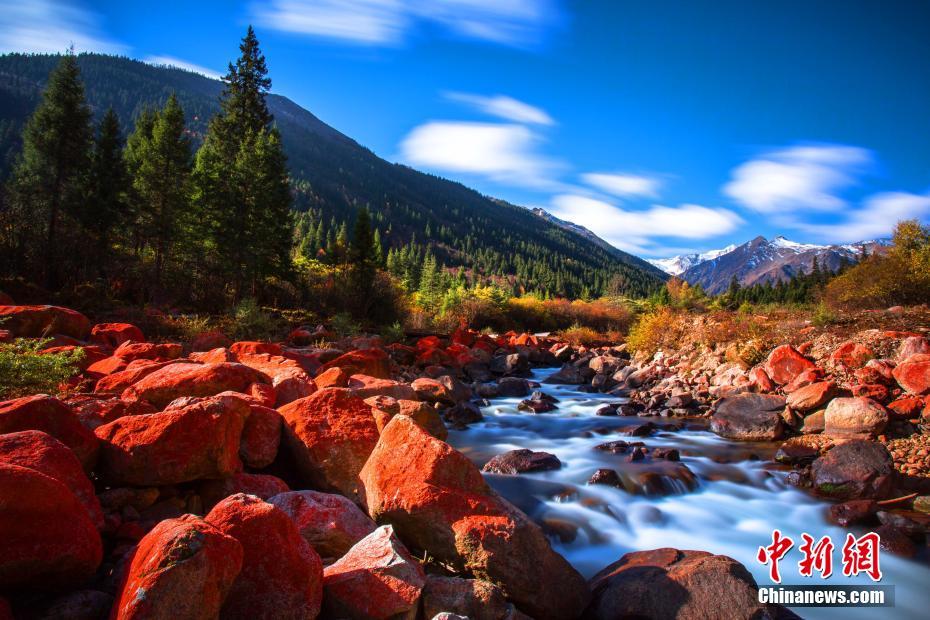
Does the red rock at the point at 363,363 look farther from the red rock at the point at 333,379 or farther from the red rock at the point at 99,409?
the red rock at the point at 99,409

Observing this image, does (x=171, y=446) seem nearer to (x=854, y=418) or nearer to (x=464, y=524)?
(x=464, y=524)

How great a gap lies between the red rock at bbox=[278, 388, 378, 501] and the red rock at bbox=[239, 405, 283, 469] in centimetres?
19

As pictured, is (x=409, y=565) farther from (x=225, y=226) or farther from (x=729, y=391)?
(x=225, y=226)

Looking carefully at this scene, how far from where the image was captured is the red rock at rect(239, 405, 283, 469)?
4.87 m

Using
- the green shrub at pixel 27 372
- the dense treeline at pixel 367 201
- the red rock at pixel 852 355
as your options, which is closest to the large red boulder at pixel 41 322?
the green shrub at pixel 27 372

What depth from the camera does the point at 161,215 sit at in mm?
23094

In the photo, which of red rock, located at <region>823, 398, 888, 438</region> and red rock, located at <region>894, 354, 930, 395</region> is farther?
red rock, located at <region>894, 354, 930, 395</region>

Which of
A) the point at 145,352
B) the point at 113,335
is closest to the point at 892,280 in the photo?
the point at 145,352

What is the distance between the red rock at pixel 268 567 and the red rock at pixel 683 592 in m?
2.55

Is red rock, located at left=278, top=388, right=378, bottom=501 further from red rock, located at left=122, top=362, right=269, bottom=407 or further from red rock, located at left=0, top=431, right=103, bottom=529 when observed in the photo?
red rock, located at left=0, top=431, right=103, bottom=529

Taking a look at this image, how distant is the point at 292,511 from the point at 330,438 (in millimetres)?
1364

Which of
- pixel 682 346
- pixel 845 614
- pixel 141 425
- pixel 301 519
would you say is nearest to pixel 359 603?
pixel 301 519

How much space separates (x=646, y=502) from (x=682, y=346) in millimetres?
10653

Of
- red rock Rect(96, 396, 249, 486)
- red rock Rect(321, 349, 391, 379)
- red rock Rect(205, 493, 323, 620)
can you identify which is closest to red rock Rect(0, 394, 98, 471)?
red rock Rect(96, 396, 249, 486)
